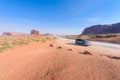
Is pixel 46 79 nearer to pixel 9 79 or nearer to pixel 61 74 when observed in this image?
pixel 61 74

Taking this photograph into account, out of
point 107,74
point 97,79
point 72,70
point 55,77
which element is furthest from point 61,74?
point 107,74

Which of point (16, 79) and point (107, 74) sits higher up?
point (107, 74)

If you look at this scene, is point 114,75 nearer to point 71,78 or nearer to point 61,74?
point 71,78

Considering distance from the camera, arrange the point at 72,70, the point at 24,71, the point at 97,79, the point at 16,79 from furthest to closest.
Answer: the point at 24,71, the point at 72,70, the point at 16,79, the point at 97,79

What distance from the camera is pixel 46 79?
4.49 meters

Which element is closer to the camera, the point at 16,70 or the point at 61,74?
the point at 61,74

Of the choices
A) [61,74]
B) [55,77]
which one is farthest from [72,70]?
[55,77]

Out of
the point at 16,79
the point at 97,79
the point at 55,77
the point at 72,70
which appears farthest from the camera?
the point at 72,70

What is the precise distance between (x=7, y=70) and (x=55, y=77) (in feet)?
10.8

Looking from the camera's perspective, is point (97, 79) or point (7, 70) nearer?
point (97, 79)

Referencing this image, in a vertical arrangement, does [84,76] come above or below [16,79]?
above

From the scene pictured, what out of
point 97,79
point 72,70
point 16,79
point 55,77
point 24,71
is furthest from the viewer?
point 24,71

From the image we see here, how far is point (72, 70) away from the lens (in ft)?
17.2

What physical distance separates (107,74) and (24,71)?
4686 millimetres
